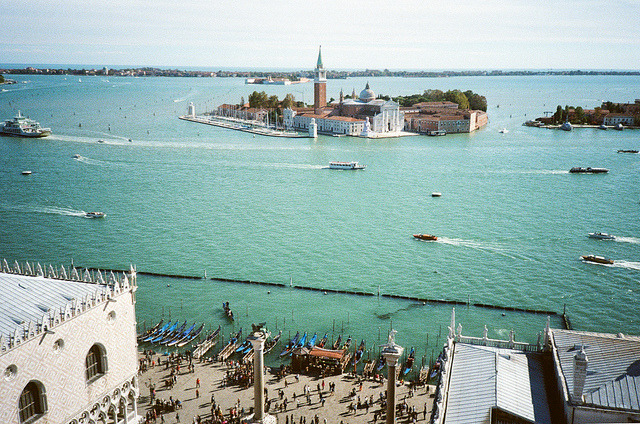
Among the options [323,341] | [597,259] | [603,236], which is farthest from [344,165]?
[323,341]

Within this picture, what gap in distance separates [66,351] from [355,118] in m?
89.6

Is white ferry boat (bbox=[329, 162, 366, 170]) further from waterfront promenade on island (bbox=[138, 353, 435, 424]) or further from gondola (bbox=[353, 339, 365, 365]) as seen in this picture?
waterfront promenade on island (bbox=[138, 353, 435, 424])

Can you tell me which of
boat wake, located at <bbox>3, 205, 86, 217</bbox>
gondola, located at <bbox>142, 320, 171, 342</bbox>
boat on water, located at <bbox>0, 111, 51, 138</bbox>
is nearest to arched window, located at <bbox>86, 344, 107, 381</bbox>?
gondola, located at <bbox>142, 320, 171, 342</bbox>

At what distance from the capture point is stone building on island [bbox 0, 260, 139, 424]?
12469mm

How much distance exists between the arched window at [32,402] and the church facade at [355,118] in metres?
81.7

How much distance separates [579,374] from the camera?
39.3 feet

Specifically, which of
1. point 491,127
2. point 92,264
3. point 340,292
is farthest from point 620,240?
point 491,127

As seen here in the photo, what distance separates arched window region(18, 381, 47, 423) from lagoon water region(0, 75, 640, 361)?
1181 centimetres

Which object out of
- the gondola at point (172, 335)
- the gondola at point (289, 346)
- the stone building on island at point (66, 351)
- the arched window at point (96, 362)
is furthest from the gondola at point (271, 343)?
the arched window at point (96, 362)

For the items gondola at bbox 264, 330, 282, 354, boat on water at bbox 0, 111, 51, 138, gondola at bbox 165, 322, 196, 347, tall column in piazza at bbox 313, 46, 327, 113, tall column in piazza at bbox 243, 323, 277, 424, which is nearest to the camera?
tall column in piazza at bbox 243, 323, 277, 424

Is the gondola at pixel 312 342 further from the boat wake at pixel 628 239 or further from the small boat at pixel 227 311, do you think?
the boat wake at pixel 628 239

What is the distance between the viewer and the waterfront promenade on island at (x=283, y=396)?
17531 mm

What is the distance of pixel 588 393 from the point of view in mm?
12234

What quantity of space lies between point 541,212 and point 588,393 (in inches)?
1300
